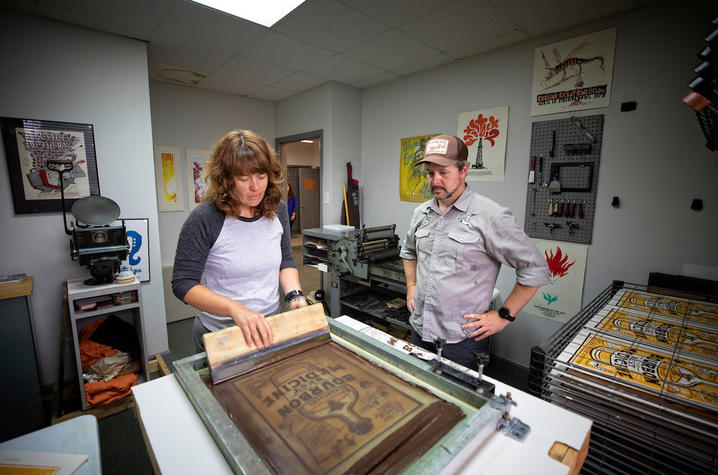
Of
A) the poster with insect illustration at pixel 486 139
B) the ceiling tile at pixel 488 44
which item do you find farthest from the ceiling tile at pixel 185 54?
the poster with insect illustration at pixel 486 139

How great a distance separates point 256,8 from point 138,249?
7.02 ft

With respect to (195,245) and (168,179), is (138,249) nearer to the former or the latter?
(168,179)

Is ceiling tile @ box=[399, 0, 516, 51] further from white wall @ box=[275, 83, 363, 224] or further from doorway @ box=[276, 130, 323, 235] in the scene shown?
doorway @ box=[276, 130, 323, 235]

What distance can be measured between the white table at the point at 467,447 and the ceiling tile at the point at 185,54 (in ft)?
9.35

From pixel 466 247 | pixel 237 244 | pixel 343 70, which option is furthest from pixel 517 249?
pixel 343 70

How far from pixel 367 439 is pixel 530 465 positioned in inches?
14.2

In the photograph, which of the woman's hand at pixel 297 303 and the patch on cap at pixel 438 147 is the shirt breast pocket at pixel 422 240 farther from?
the woman's hand at pixel 297 303

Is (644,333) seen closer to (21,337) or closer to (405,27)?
(405,27)

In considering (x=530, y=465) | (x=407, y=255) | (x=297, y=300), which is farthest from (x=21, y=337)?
(x=530, y=465)

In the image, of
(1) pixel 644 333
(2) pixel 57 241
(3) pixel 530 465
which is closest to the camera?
(3) pixel 530 465

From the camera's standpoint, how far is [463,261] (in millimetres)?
1427

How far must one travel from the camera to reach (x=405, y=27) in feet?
7.68

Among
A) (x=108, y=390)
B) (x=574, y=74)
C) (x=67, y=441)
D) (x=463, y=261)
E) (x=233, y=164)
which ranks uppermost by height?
(x=574, y=74)

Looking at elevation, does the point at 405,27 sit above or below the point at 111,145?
above
